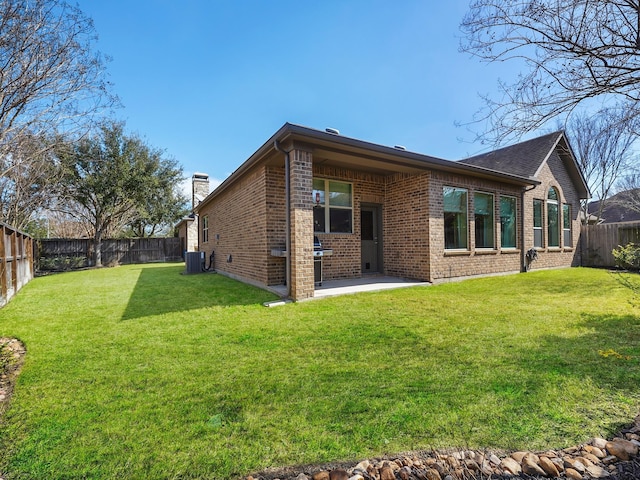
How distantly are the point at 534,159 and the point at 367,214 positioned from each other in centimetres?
809

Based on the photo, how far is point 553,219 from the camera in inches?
480

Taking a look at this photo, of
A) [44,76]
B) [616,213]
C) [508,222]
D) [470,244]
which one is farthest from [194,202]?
[616,213]

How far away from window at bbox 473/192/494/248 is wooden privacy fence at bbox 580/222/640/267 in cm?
716

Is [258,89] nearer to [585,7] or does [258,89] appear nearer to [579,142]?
[585,7]

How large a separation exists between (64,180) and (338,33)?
16.2 m

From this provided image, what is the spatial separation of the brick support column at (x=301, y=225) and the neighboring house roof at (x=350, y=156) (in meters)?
0.39

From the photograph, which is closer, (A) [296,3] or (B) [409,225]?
(A) [296,3]

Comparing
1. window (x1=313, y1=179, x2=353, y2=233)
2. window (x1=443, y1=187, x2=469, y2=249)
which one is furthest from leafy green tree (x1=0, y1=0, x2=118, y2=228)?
window (x1=443, y1=187, x2=469, y2=249)

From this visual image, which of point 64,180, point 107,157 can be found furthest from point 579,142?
point 64,180

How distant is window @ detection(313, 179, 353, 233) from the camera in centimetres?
810

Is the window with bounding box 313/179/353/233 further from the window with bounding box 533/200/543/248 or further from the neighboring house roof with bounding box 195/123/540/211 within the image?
the window with bounding box 533/200/543/248

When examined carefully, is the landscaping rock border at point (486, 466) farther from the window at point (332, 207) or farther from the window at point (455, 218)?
the window at point (455, 218)

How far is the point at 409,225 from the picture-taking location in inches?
338

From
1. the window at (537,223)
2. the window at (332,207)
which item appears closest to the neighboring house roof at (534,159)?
the window at (537,223)
